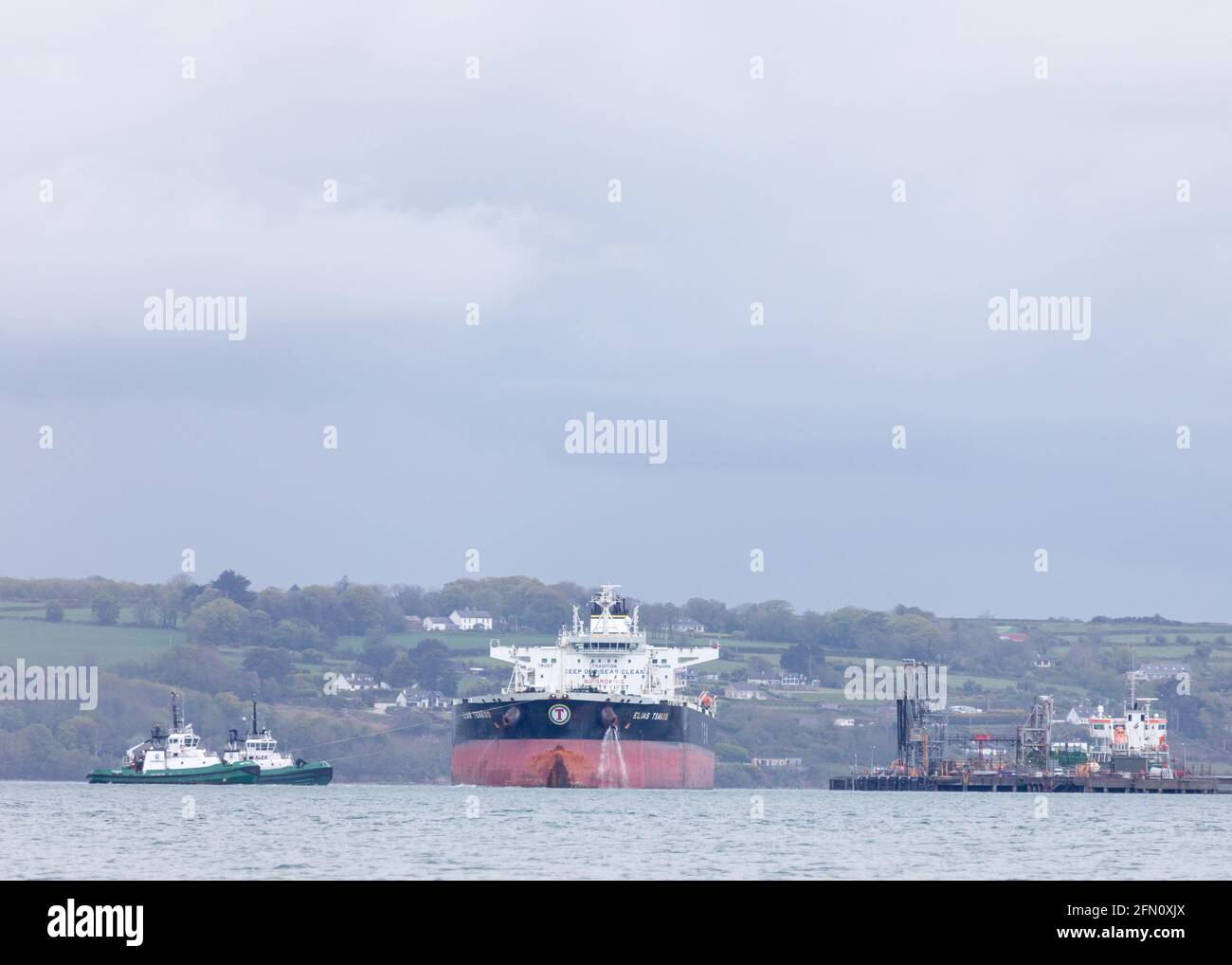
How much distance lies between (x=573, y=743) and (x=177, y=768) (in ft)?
129

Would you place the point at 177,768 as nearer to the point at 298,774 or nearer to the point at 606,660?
the point at 298,774

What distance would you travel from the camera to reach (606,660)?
122625mm

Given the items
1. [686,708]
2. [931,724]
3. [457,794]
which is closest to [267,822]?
[457,794]

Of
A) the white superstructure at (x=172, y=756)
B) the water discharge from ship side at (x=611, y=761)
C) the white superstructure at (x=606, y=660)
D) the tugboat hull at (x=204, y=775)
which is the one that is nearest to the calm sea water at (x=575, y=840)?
the water discharge from ship side at (x=611, y=761)

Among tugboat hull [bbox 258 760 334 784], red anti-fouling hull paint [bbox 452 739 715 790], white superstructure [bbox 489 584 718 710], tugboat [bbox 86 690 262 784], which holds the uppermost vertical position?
white superstructure [bbox 489 584 718 710]

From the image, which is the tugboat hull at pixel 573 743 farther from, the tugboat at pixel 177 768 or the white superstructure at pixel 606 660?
the tugboat at pixel 177 768

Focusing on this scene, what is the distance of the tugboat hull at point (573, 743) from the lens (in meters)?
104

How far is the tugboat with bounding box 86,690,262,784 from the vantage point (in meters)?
130

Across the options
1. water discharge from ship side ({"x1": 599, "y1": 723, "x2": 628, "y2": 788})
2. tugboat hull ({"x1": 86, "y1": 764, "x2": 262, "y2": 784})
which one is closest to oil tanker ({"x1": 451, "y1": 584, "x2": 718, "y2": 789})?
water discharge from ship side ({"x1": 599, "y1": 723, "x2": 628, "y2": 788})

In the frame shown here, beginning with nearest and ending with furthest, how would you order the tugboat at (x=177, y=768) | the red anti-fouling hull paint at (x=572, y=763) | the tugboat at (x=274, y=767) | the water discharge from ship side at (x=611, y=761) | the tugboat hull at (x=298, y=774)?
the red anti-fouling hull paint at (x=572, y=763) → the water discharge from ship side at (x=611, y=761) → the tugboat at (x=177, y=768) → the tugboat hull at (x=298, y=774) → the tugboat at (x=274, y=767)

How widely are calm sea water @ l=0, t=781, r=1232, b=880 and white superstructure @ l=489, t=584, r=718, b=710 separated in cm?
2030

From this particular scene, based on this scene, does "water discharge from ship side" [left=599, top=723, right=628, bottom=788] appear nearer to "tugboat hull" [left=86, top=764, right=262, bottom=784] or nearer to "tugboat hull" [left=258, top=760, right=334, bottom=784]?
"tugboat hull" [left=86, top=764, right=262, bottom=784]

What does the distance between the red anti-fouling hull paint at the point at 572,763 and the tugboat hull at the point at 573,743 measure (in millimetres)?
52
